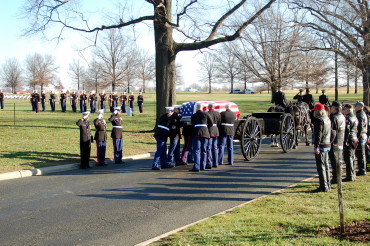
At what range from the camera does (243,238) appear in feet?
17.6

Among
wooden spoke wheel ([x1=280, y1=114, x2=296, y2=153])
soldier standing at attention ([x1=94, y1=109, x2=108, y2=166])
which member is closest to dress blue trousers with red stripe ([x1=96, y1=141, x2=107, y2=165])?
soldier standing at attention ([x1=94, y1=109, x2=108, y2=166])

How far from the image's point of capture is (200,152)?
11469 mm

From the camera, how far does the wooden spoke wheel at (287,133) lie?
13898 millimetres

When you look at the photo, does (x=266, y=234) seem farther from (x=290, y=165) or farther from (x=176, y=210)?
(x=290, y=165)

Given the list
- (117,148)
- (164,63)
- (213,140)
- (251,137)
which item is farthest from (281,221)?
(164,63)

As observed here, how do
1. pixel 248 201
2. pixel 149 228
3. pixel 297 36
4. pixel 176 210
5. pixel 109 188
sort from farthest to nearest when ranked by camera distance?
pixel 297 36 → pixel 109 188 → pixel 248 201 → pixel 176 210 → pixel 149 228

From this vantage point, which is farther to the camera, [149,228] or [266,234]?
[149,228]

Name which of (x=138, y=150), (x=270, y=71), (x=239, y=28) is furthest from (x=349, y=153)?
(x=270, y=71)

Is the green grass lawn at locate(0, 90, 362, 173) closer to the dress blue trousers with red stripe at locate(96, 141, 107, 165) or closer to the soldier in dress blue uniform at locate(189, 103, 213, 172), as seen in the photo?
the dress blue trousers with red stripe at locate(96, 141, 107, 165)

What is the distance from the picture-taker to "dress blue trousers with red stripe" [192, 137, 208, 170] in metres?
11.1

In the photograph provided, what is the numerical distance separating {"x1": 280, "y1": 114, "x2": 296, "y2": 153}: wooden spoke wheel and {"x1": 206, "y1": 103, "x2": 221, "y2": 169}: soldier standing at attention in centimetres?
300

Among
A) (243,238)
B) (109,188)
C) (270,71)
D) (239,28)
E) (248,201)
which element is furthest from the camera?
(270,71)

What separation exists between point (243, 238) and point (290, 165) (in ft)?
22.5

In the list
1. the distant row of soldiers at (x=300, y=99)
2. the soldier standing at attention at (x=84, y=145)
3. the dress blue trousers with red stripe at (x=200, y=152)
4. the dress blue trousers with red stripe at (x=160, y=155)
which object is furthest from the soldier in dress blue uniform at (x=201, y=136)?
the distant row of soldiers at (x=300, y=99)
